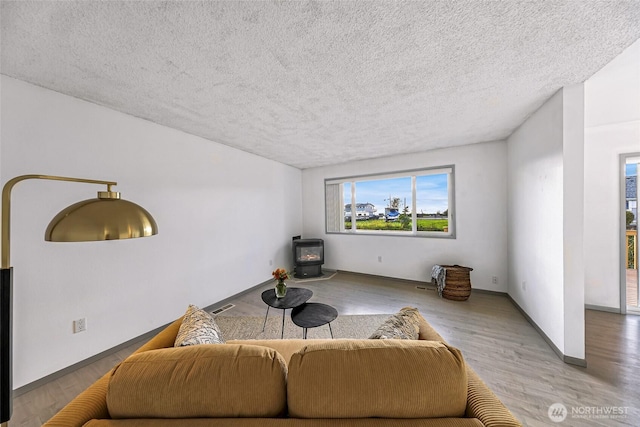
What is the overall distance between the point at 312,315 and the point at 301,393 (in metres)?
1.28

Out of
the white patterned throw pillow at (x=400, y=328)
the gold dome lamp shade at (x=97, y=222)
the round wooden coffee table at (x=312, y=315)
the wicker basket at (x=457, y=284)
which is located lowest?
the wicker basket at (x=457, y=284)

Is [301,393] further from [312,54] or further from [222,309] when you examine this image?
[222,309]

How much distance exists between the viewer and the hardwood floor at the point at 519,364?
1541mm

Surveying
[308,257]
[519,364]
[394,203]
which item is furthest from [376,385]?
[394,203]

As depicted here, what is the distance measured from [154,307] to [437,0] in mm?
3569

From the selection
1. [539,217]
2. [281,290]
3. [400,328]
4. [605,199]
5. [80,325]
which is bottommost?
[80,325]

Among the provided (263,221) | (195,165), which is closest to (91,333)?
(195,165)

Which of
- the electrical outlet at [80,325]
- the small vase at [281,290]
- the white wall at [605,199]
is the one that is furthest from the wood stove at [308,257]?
the white wall at [605,199]

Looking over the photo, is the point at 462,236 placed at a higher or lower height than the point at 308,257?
higher

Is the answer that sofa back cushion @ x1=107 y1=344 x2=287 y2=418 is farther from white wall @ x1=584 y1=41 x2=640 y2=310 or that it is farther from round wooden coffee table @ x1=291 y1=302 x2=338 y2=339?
white wall @ x1=584 y1=41 x2=640 y2=310

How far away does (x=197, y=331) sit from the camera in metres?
1.20

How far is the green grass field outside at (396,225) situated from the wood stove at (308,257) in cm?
84

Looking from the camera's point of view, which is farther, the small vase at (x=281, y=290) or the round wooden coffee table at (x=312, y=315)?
the small vase at (x=281, y=290)

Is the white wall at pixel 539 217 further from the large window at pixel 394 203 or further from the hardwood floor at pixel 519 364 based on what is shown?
the large window at pixel 394 203
